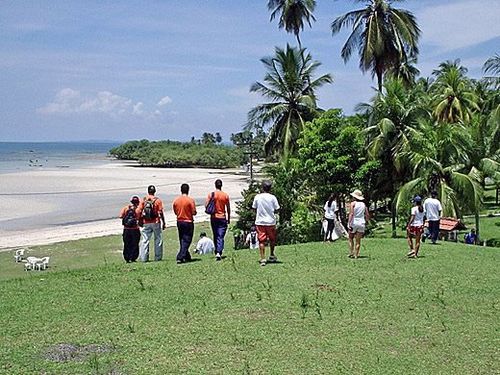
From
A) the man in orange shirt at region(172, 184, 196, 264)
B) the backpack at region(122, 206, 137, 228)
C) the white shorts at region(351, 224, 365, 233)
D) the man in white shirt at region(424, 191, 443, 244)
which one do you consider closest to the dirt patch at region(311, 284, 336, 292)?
the white shorts at region(351, 224, 365, 233)

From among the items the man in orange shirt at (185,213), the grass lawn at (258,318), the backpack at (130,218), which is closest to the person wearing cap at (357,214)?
the grass lawn at (258,318)

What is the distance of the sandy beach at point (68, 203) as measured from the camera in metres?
29.5

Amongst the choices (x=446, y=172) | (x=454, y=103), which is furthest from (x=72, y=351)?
(x=454, y=103)

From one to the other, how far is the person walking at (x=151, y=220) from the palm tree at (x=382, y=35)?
17143mm

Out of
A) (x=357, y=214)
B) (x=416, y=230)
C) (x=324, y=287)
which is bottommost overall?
(x=324, y=287)

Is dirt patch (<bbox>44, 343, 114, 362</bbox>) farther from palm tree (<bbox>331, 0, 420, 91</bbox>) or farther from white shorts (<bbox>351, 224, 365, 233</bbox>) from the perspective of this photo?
palm tree (<bbox>331, 0, 420, 91</bbox>)

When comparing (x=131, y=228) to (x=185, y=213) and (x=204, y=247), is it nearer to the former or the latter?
(x=185, y=213)

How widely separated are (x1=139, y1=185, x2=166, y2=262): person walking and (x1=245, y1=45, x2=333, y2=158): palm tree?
16326 millimetres

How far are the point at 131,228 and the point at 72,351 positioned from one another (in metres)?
5.81

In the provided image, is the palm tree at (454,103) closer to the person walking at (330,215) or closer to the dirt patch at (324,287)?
the person walking at (330,215)

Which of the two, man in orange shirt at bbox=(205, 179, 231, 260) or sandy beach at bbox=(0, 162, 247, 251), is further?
sandy beach at bbox=(0, 162, 247, 251)

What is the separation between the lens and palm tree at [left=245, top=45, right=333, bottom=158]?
93.4 ft

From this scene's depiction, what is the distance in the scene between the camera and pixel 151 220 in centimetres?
1211

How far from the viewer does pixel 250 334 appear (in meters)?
7.20
